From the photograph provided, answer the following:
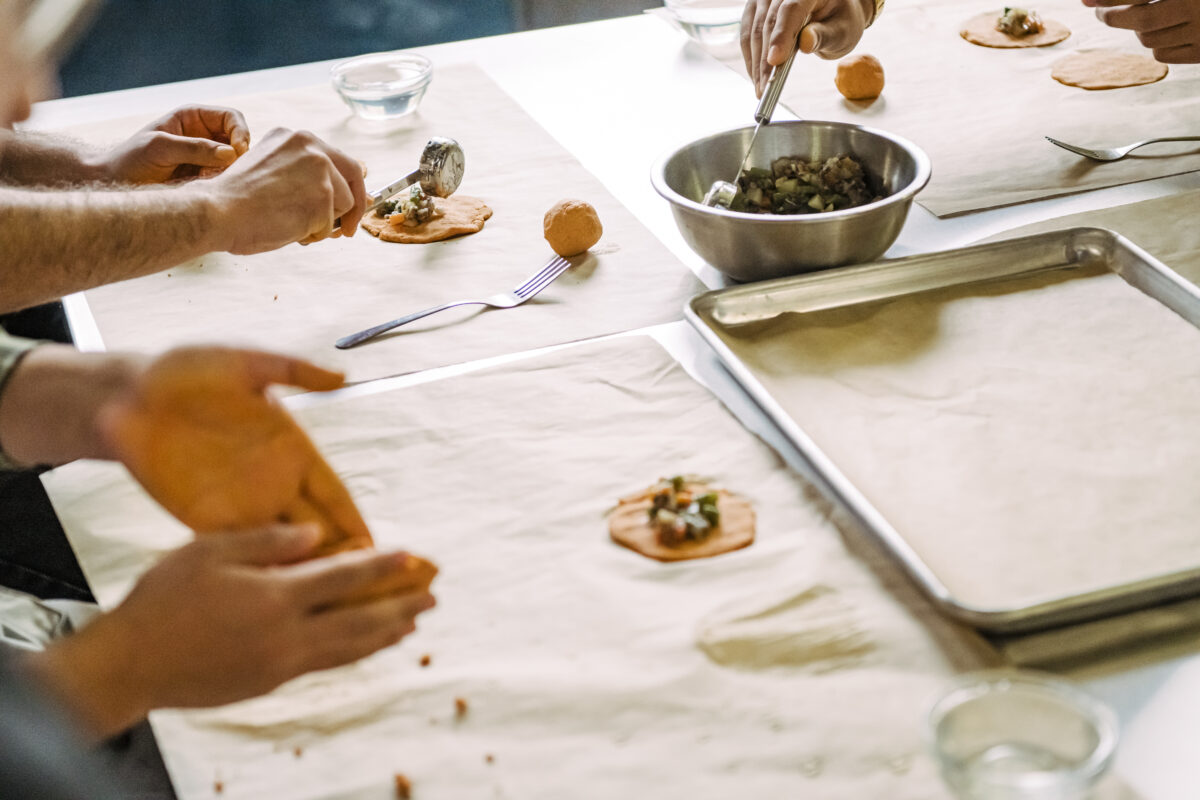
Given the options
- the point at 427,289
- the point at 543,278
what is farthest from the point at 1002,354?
the point at 427,289

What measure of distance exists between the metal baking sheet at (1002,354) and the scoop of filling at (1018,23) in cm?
96

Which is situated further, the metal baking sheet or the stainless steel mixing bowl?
the stainless steel mixing bowl

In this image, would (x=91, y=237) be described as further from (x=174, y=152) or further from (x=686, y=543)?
(x=686, y=543)

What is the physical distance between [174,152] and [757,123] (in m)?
0.86

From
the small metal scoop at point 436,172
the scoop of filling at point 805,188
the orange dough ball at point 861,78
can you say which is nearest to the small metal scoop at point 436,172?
the small metal scoop at point 436,172

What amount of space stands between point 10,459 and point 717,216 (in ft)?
2.72

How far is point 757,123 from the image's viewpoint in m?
1.67

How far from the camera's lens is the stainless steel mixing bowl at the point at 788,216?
1.43 metres

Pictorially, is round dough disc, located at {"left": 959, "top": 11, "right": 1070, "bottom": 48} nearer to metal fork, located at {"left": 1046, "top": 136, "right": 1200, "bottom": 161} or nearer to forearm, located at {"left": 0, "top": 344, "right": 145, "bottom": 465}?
metal fork, located at {"left": 1046, "top": 136, "right": 1200, "bottom": 161}

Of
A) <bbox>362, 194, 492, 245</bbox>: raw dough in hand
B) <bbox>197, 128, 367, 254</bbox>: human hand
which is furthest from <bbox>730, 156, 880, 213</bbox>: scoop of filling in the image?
<bbox>197, 128, 367, 254</bbox>: human hand

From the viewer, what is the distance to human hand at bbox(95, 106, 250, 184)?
1737 mm

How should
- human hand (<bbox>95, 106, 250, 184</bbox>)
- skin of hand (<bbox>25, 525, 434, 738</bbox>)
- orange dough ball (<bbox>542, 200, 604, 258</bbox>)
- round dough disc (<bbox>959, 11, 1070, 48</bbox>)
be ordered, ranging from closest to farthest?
skin of hand (<bbox>25, 525, 434, 738</bbox>) < orange dough ball (<bbox>542, 200, 604, 258</bbox>) < human hand (<bbox>95, 106, 250, 184</bbox>) < round dough disc (<bbox>959, 11, 1070, 48</bbox>)

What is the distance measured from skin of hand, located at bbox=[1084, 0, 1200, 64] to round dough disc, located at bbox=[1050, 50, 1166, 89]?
14 centimetres

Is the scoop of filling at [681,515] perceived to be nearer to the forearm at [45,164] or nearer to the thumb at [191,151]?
the thumb at [191,151]
